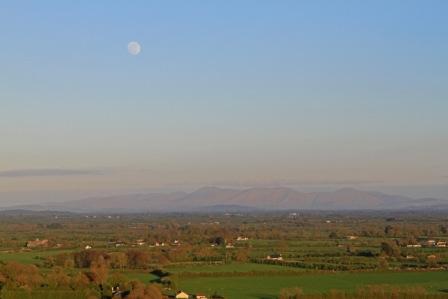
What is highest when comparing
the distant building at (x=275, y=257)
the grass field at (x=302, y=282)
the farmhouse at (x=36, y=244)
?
the farmhouse at (x=36, y=244)

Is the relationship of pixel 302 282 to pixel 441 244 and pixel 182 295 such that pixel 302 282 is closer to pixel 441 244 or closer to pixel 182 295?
pixel 182 295

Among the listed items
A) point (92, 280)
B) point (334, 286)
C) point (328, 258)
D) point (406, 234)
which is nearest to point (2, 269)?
point (92, 280)

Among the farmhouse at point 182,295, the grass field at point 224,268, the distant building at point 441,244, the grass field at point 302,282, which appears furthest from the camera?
the distant building at point 441,244

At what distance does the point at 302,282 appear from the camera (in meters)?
57.2

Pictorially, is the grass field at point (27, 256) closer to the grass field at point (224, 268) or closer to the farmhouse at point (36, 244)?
the farmhouse at point (36, 244)

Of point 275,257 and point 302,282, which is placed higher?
point 275,257

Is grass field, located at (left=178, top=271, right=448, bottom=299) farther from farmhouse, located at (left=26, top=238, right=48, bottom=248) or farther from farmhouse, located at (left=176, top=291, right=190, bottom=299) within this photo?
farmhouse, located at (left=26, top=238, right=48, bottom=248)

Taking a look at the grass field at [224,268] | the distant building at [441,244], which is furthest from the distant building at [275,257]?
the distant building at [441,244]

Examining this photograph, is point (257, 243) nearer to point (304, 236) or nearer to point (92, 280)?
point (304, 236)

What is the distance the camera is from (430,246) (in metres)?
92.4

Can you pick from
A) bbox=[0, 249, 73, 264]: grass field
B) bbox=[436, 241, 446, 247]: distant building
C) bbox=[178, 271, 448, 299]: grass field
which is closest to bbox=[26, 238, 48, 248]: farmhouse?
bbox=[0, 249, 73, 264]: grass field

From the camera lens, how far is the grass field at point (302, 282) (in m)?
52.0

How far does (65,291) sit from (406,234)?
7591cm

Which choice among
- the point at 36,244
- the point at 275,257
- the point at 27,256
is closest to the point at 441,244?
the point at 275,257
